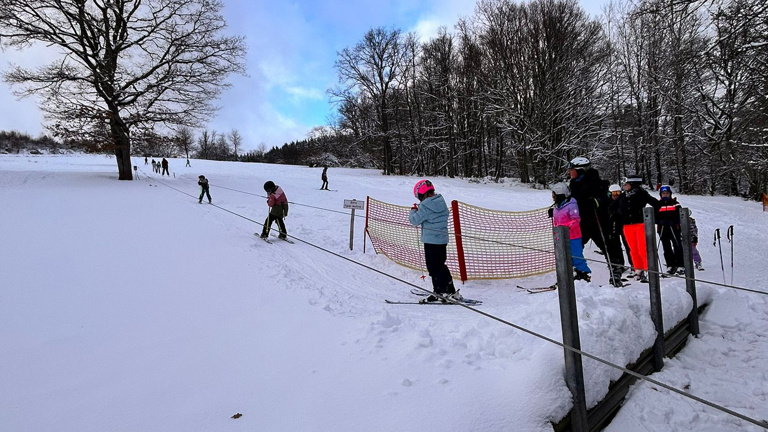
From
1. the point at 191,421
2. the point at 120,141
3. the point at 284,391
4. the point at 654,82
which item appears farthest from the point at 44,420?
the point at 654,82

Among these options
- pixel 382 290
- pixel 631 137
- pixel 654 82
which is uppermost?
pixel 654 82

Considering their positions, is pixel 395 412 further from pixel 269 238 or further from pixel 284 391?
pixel 269 238

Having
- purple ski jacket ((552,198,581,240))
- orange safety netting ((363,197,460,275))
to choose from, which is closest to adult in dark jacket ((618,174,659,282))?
purple ski jacket ((552,198,581,240))

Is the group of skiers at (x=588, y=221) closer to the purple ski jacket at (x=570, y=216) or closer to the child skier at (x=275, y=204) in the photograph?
the purple ski jacket at (x=570, y=216)

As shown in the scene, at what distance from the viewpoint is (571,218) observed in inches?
222

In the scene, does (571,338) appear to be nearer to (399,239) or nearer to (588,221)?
(588,221)

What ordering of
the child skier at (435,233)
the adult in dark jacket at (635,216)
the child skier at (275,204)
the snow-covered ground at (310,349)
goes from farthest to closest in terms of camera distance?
1. the child skier at (275,204)
2. the adult in dark jacket at (635,216)
3. the child skier at (435,233)
4. the snow-covered ground at (310,349)

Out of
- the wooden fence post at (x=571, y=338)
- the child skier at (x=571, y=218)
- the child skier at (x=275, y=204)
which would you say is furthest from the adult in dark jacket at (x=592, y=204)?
the child skier at (x=275, y=204)

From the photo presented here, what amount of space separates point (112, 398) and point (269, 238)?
6809mm

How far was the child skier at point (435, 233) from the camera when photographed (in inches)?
209

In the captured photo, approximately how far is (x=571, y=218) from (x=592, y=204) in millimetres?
751

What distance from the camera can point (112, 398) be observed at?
2.69 m

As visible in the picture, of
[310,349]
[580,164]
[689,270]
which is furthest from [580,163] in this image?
[310,349]

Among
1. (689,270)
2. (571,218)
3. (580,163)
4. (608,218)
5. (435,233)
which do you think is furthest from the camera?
(580,163)
